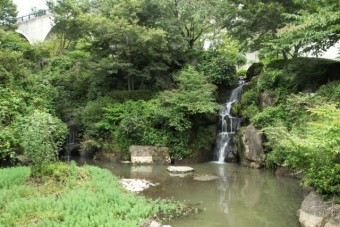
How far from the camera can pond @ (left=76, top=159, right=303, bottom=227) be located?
8742mm

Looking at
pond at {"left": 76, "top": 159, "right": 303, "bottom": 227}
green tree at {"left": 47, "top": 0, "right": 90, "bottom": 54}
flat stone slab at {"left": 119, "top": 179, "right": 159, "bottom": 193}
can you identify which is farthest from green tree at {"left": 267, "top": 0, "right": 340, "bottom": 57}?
green tree at {"left": 47, "top": 0, "right": 90, "bottom": 54}

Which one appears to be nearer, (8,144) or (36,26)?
(8,144)

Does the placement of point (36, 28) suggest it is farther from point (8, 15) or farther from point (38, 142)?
point (38, 142)

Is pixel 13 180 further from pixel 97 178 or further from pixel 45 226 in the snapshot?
pixel 45 226

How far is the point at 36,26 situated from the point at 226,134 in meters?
28.6

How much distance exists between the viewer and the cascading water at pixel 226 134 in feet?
60.7

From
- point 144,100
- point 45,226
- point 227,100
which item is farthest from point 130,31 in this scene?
point 45,226

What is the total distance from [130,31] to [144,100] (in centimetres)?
424

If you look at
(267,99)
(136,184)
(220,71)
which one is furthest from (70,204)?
(220,71)

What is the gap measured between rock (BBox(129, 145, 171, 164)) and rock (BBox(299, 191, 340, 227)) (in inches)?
399

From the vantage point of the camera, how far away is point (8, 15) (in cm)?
3297

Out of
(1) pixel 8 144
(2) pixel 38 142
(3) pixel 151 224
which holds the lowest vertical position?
(3) pixel 151 224

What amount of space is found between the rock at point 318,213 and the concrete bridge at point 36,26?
34370 mm

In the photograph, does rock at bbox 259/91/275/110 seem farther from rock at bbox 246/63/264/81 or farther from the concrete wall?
the concrete wall
